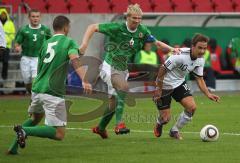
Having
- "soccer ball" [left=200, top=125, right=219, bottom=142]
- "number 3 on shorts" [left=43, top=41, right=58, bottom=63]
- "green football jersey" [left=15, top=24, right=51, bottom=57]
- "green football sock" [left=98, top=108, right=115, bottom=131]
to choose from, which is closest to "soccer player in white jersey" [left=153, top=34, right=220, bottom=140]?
"soccer ball" [left=200, top=125, right=219, bottom=142]

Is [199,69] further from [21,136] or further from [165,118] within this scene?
[21,136]

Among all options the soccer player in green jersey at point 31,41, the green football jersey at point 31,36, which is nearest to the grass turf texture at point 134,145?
the soccer player in green jersey at point 31,41

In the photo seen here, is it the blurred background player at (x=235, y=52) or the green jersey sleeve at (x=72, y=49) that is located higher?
the blurred background player at (x=235, y=52)

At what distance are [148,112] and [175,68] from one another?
6.27 metres

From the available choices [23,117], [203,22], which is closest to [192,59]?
[23,117]

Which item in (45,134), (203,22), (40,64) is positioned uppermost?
(203,22)

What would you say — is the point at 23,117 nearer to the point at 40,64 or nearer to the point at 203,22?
the point at 40,64

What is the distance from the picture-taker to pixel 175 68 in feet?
43.5

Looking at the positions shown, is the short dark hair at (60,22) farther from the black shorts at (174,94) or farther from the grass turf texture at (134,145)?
the black shorts at (174,94)

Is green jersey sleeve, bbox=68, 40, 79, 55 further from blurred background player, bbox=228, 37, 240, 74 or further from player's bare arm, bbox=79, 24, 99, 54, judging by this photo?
blurred background player, bbox=228, 37, 240, 74

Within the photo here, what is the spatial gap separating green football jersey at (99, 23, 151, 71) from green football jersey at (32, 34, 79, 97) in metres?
2.28

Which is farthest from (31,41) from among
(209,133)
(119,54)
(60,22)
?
(60,22)

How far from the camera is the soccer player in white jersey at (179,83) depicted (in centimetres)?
1309

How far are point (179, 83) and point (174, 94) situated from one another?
0.21m
